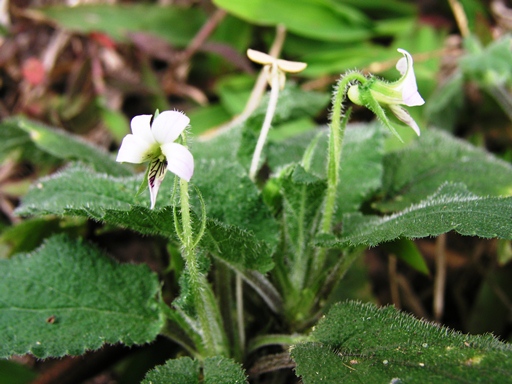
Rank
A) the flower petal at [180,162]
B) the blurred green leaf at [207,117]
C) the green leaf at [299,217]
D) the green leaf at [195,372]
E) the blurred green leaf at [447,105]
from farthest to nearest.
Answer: the blurred green leaf at [207,117], the blurred green leaf at [447,105], the green leaf at [299,217], the green leaf at [195,372], the flower petal at [180,162]

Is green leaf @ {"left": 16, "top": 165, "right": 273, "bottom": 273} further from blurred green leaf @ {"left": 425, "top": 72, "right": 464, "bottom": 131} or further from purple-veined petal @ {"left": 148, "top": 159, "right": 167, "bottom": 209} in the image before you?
blurred green leaf @ {"left": 425, "top": 72, "right": 464, "bottom": 131}

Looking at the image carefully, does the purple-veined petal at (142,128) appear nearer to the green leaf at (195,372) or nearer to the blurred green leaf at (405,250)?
the green leaf at (195,372)

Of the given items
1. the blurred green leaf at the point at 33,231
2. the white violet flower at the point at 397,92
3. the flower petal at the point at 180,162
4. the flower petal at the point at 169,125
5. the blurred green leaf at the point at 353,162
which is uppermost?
the white violet flower at the point at 397,92

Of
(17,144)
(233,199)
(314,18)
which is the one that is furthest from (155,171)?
(314,18)

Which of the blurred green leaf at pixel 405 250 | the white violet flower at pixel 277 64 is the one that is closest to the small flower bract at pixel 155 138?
the white violet flower at pixel 277 64

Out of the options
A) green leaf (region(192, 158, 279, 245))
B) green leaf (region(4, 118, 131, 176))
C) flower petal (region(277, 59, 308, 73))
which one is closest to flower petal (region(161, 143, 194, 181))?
green leaf (region(192, 158, 279, 245))

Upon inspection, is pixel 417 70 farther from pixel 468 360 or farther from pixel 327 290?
pixel 468 360

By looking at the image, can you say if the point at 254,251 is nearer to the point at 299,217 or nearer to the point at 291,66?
the point at 299,217
